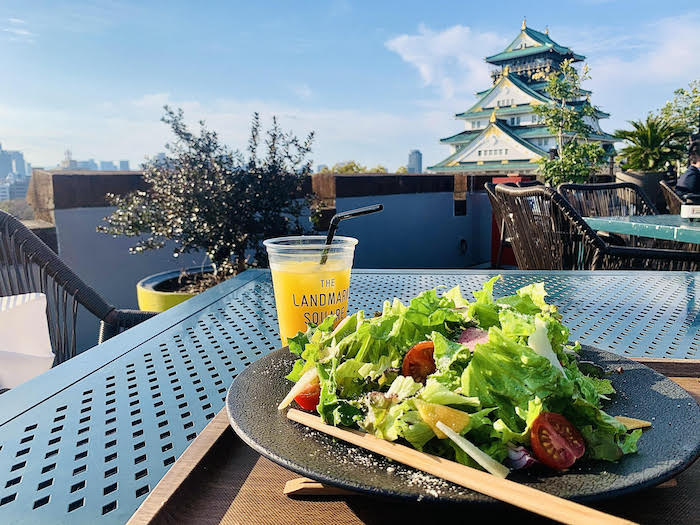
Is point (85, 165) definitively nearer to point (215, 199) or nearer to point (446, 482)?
point (215, 199)

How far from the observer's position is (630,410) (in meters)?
0.60

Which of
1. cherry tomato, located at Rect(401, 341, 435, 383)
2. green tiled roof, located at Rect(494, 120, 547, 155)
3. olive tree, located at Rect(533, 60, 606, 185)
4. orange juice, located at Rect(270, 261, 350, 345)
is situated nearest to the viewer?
cherry tomato, located at Rect(401, 341, 435, 383)

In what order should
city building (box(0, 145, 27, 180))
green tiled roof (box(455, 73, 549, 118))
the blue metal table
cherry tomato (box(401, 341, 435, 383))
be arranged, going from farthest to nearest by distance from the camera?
city building (box(0, 145, 27, 180))
green tiled roof (box(455, 73, 549, 118))
the blue metal table
cherry tomato (box(401, 341, 435, 383))

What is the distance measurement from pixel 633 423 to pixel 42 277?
1.78 m

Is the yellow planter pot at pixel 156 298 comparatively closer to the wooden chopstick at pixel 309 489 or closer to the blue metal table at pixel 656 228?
the blue metal table at pixel 656 228

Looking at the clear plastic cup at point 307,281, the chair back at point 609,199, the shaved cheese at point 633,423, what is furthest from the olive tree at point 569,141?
the shaved cheese at point 633,423

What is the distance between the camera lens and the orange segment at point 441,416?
1.63 ft

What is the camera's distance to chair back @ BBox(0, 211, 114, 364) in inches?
69.4

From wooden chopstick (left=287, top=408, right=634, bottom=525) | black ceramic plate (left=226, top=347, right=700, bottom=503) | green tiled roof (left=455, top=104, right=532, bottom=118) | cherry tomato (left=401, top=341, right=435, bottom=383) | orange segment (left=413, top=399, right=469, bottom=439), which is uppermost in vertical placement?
green tiled roof (left=455, top=104, right=532, bottom=118)

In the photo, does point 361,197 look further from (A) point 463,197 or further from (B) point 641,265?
(B) point 641,265

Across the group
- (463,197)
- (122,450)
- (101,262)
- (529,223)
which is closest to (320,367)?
(122,450)

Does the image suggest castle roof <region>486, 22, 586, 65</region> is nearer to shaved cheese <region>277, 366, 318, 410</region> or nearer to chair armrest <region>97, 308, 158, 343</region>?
chair armrest <region>97, 308, 158, 343</region>

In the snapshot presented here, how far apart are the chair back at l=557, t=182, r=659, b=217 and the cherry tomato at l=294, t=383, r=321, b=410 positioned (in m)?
3.98

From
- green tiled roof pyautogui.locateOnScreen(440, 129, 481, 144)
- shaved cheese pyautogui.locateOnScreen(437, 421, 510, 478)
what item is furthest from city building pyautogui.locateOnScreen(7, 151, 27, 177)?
shaved cheese pyautogui.locateOnScreen(437, 421, 510, 478)
